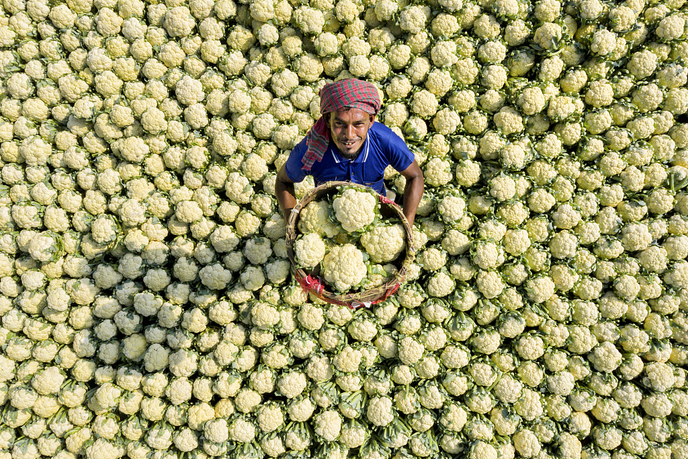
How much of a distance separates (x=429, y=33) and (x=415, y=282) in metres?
2.34

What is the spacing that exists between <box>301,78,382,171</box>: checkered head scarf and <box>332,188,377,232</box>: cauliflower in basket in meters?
0.35

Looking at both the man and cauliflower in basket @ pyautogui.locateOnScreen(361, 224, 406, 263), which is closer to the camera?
the man

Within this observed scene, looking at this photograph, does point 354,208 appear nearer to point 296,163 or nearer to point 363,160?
point 363,160

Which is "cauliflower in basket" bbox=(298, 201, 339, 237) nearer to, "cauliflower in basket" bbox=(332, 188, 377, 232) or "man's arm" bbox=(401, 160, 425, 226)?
"cauliflower in basket" bbox=(332, 188, 377, 232)

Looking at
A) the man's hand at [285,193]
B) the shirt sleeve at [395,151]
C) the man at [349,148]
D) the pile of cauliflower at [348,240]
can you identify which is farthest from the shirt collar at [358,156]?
the man's hand at [285,193]

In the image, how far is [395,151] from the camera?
280cm

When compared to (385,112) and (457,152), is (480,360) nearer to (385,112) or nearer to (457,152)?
(457,152)

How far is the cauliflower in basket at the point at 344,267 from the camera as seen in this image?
99.7 inches

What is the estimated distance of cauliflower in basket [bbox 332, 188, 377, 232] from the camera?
8.17 feet

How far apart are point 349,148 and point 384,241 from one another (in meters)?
0.63

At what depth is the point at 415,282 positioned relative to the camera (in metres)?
3.70

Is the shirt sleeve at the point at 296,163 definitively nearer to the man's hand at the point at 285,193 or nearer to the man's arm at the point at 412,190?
the man's hand at the point at 285,193

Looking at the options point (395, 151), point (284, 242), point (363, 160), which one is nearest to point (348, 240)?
point (363, 160)

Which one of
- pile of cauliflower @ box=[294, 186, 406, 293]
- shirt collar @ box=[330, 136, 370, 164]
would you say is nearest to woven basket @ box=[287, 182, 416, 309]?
pile of cauliflower @ box=[294, 186, 406, 293]
